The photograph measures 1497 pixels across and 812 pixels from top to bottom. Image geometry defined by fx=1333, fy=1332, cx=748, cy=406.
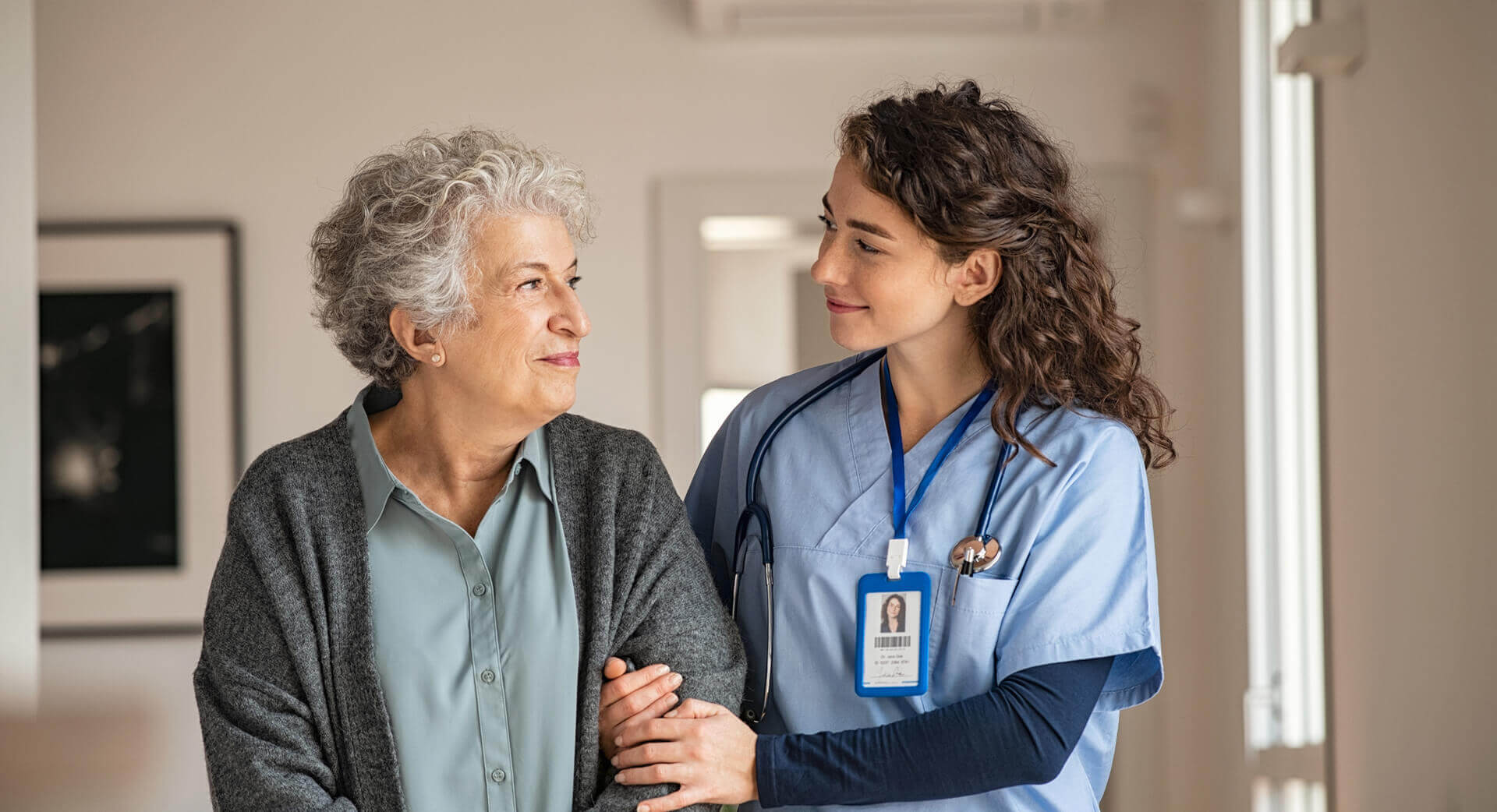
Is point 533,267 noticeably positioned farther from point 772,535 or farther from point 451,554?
point 772,535

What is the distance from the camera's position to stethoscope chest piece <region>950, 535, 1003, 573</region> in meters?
1.60

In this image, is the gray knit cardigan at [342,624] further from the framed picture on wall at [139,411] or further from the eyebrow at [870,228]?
the framed picture on wall at [139,411]

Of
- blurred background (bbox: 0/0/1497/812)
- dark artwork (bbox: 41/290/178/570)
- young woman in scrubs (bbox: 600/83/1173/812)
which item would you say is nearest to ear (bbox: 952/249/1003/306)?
young woman in scrubs (bbox: 600/83/1173/812)

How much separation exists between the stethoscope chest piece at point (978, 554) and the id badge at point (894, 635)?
1.8 inches

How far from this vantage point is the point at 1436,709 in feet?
6.43

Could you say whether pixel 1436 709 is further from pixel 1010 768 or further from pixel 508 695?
pixel 508 695

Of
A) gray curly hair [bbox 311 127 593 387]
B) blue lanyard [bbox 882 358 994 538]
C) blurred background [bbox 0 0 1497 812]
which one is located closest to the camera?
gray curly hair [bbox 311 127 593 387]

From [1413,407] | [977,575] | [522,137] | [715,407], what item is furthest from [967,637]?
[715,407]

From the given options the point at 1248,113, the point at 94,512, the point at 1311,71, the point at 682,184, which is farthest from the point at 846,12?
the point at 94,512

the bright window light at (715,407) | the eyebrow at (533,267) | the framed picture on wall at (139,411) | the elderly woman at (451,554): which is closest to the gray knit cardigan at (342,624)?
the elderly woman at (451,554)

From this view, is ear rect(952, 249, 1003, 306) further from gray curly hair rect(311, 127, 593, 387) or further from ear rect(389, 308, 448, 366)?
ear rect(389, 308, 448, 366)

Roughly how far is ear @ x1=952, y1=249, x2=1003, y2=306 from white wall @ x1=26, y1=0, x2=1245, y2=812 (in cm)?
188

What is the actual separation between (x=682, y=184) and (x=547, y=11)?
60 centimetres

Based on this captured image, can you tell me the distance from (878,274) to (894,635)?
448mm
